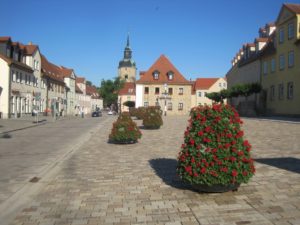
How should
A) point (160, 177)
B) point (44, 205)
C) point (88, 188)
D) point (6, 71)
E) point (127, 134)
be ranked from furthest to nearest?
point (6, 71) → point (127, 134) → point (160, 177) → point (88, 188) → point (44, 205)

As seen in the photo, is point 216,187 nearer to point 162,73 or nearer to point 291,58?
point 291,58

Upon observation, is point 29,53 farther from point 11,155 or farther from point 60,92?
point 11,155

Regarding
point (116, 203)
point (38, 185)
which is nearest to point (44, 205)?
point (116, 203)

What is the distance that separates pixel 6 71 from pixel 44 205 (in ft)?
131

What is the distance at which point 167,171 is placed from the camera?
9.34 metres

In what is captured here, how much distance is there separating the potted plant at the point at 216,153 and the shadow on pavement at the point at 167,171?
2.80 ft

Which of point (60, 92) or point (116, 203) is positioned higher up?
point (60, 92)

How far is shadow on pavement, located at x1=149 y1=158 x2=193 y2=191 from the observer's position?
7.69 m

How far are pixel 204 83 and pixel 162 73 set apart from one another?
104 feet

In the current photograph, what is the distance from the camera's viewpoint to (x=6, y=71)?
42969 mm

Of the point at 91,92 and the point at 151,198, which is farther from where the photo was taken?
the point at 91,92

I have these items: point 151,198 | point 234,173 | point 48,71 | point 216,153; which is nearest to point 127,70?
point 48,71

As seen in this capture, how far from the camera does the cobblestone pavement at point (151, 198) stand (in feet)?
17.9

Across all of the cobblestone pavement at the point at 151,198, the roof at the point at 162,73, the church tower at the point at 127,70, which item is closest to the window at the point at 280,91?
the cobblestone pavement at the point at 151,198
